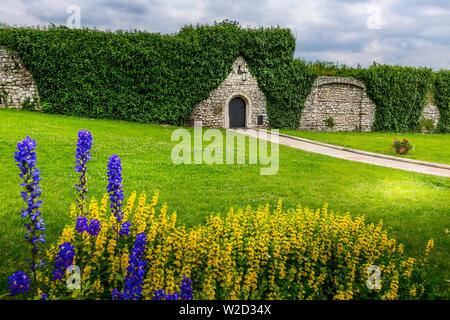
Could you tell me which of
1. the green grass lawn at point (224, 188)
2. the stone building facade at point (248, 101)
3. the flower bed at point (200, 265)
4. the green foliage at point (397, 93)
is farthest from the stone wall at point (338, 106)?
the flower bed at point (200, 265)

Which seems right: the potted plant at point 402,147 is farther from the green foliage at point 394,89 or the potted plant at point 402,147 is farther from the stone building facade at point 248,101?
the green foliage at point 394,89

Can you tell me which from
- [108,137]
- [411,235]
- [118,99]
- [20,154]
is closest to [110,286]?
[20,154]

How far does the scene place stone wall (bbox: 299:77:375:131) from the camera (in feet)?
87.8

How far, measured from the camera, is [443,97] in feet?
103

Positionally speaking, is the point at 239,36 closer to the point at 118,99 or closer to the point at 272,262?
the point at 118,99

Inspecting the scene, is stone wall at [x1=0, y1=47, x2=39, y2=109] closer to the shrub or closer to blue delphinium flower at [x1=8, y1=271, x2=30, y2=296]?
blue delphinium flower at [x1=8, y1=271, x2=30, y2=296]

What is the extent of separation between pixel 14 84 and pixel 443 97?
36518 mm

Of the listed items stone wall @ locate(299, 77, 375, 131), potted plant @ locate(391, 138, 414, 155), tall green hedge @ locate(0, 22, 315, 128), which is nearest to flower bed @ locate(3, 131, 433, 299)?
potted plant @ locate(391, 138, 414, 155)

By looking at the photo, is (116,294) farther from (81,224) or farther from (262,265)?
(262,265)

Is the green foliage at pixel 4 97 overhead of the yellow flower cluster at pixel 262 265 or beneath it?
overhead

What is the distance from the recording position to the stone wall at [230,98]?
949 inches

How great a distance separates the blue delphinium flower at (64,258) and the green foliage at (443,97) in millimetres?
36270

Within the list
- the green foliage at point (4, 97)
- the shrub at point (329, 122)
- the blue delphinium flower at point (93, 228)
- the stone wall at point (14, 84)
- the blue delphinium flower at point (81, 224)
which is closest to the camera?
the blue delphinium flower at point (81, 224)

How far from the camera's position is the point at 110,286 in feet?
12.2
